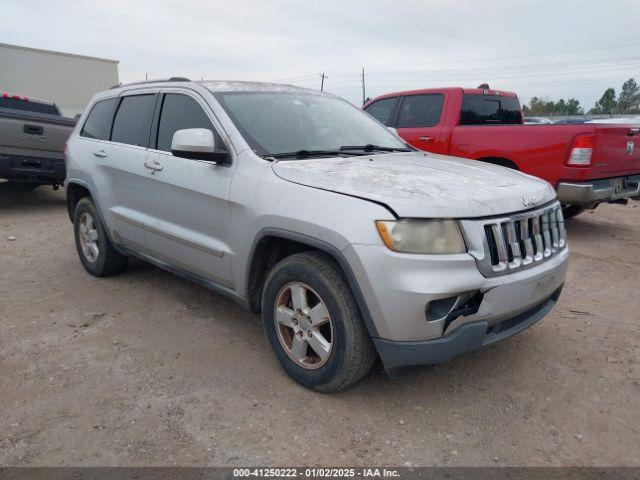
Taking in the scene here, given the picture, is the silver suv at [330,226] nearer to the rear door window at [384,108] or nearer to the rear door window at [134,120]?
the rear door window at [134,120]

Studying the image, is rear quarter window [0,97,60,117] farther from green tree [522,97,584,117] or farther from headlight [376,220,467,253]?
green tree [522,97,584,117]

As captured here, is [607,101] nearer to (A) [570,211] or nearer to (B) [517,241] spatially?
(A) [570,211]

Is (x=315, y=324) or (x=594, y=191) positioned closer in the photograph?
(x=315, y=324)

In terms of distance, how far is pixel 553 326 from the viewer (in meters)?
3.75

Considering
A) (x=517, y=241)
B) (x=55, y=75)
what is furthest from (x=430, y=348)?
(x=55, y=75)

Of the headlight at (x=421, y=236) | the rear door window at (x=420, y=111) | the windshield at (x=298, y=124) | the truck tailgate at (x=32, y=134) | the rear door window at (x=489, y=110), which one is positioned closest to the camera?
the headlight at (x=421, y=236)

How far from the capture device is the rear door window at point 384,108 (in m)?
7.69

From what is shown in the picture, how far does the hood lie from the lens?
2.47 metres

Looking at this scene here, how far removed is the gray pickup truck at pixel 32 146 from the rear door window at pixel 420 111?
5.24 m

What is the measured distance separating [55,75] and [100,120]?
1919cm

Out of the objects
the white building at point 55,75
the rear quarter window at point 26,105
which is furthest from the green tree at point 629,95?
the rear quarter window at point 26,105

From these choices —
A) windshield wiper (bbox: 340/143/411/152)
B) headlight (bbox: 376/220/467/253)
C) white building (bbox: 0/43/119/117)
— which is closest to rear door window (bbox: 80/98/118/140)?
windshield wiper (bbox: 340/143/411/152)

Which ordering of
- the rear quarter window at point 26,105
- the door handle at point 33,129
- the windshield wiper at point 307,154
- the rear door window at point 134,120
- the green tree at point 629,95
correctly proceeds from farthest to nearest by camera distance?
the green tree at point 629,95, the rear quarter window at point 26,105, the door handle at point 33,129, the rear door window at point 134,120, the windshield wiper at point 307,154

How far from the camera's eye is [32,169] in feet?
25.1
